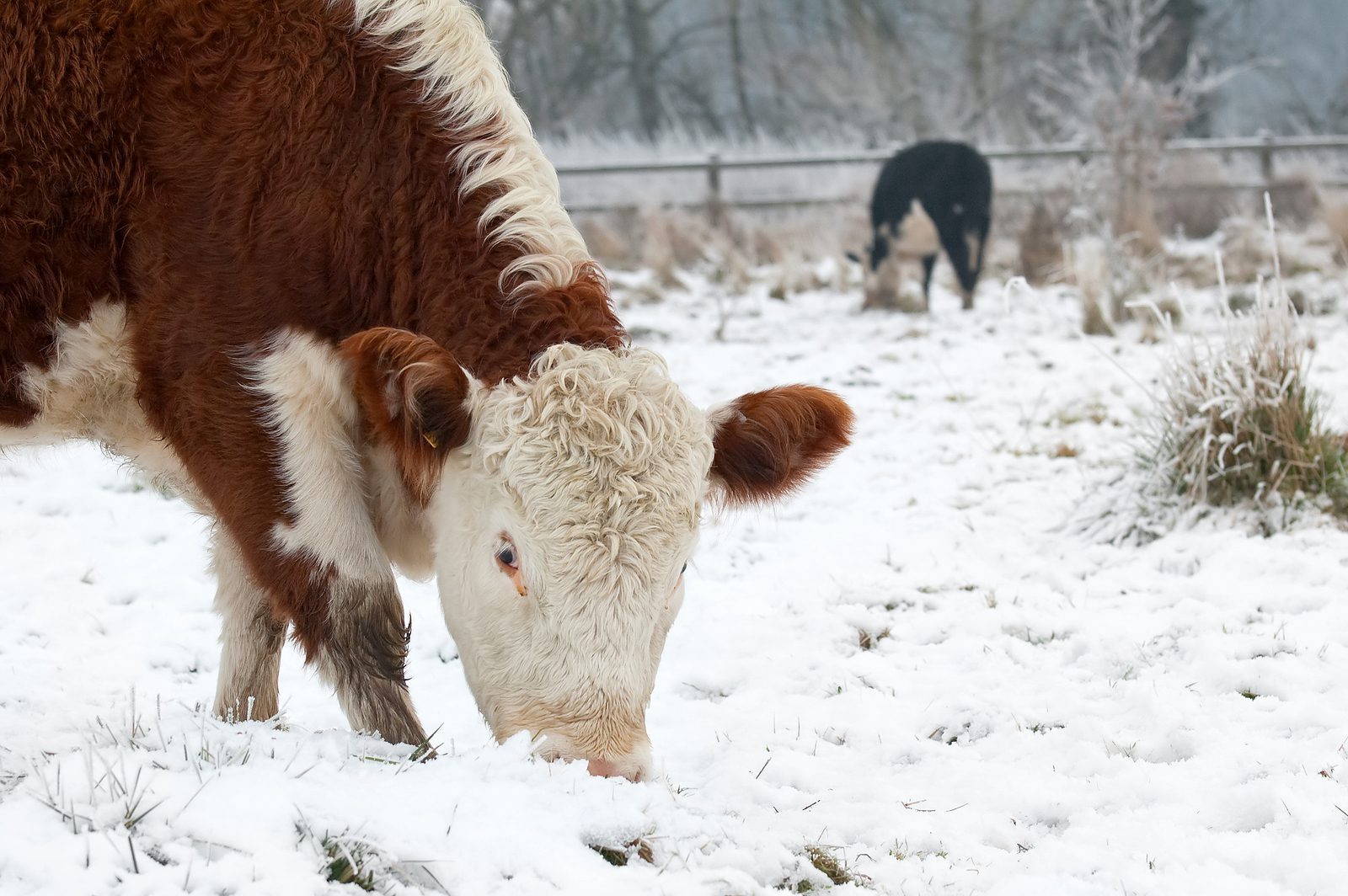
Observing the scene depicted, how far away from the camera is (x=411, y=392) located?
2.69 m

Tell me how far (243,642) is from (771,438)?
69.0 inches

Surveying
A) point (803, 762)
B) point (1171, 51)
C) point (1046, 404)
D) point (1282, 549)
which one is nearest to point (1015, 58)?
point (1171, 51)

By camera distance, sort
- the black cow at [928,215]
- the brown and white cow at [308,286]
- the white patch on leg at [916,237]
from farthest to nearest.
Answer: the white patch on leg at [916,237] → the black cow at [928,215] → the brown and white cow at [308,286]

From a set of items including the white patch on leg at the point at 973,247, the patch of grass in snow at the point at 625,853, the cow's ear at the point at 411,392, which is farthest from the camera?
the white patch on leg at the point at 973,247

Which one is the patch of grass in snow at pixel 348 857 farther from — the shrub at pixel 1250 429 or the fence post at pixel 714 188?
the fence post at pixel 714 188

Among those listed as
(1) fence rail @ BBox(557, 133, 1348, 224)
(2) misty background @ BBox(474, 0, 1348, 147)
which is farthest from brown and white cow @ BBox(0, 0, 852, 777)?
(2) misty background @ BBox(474, 0, 1348, 147)

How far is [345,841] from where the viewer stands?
80.7 inches

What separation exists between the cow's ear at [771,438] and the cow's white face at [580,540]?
0.68 feet

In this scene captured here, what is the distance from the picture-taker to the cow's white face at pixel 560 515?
8.61ft

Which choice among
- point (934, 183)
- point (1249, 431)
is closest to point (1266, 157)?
point (934, 183)

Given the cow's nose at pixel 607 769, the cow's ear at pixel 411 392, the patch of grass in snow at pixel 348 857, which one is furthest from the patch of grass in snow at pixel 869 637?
the patch of grass in snow at pixel 348 857

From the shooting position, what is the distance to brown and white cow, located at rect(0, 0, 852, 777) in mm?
2949

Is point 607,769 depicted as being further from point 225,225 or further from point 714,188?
point 714,188

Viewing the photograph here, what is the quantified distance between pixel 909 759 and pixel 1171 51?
25032mm
